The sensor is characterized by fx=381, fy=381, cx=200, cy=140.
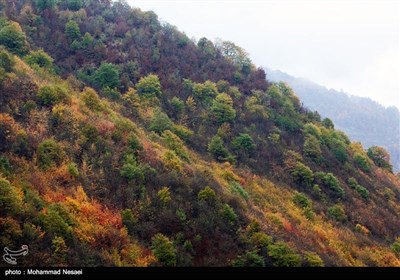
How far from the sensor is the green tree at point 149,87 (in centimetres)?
3676

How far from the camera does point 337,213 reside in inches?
1193

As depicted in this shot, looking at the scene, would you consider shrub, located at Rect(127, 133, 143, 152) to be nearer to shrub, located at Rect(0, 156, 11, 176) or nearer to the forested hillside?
the forested hillside

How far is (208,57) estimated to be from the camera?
158 feet

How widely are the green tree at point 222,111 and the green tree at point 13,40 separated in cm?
1788

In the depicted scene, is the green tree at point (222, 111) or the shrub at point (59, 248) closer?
the shrub at point (59, 248)

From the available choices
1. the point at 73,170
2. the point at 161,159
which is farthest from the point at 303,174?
the point at 73,170

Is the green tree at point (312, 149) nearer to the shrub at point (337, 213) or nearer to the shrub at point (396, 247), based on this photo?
the shrub at point (337, 213)

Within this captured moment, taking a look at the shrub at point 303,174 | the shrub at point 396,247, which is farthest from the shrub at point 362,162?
the shrub at point 396,247

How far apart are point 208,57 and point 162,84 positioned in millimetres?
10783

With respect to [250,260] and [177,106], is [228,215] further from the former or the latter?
[177,106]

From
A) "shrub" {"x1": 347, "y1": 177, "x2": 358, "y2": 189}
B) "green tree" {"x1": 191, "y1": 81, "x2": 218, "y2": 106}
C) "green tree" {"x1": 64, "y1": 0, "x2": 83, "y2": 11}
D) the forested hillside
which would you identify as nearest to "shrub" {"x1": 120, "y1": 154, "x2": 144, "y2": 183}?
the forested hillside

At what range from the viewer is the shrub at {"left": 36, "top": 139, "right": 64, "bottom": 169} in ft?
59.6
